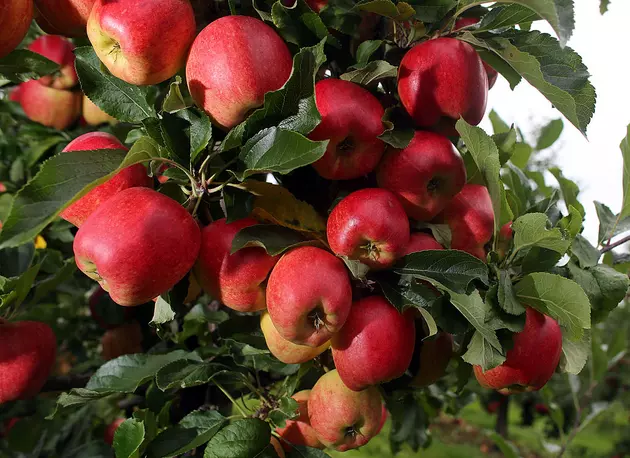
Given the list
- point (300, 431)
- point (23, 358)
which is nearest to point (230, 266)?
point (300, 431)

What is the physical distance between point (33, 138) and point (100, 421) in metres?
1.06

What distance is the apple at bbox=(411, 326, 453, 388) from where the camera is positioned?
0.98m

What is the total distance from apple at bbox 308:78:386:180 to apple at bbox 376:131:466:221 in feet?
0.11

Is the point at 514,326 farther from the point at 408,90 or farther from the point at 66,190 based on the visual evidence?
the point at 66,190

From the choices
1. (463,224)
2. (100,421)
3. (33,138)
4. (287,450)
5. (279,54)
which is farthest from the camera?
(100,421)

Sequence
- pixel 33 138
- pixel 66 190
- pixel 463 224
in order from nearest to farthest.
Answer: pixel 66 190 < pixel 463 224 < pixel 33 138

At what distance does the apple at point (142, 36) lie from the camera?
31.2 inches

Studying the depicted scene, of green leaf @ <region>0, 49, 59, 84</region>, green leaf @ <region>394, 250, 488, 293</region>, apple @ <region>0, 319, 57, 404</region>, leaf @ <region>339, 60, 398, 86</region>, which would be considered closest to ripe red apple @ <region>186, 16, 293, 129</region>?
leaf @ <region>339, 60, 398, 86</region>

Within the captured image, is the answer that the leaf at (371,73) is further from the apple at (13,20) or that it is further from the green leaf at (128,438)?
the green leaf at (128,438)

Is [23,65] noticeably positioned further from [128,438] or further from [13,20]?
[128,438]

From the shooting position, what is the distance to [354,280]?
89 centimetres

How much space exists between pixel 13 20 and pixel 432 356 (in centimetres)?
87

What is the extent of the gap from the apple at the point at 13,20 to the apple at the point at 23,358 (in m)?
0.55

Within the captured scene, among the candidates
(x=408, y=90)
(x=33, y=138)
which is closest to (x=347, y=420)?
(x=408, y=90)
